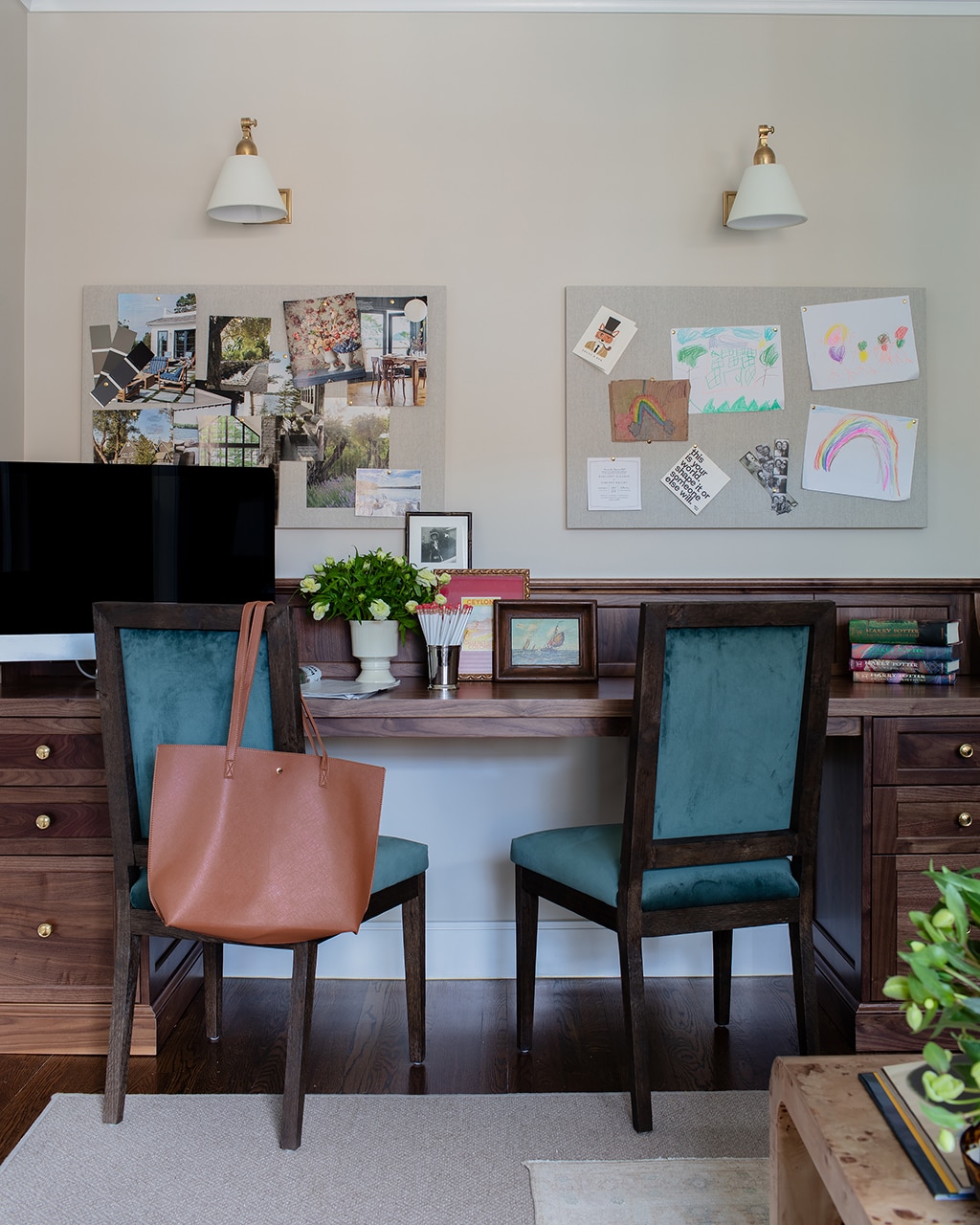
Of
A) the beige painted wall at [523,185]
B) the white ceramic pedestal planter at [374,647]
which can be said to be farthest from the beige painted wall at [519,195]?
the white ceramic pedestal planter at [374,647]

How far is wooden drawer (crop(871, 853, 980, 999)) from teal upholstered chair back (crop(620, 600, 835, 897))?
0.30m

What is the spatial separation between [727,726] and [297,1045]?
96cm

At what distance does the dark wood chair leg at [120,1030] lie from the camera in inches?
74.4

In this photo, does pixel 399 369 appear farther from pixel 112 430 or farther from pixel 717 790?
pixel 717 790

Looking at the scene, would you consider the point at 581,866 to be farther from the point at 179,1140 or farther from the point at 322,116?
the point at 322,116

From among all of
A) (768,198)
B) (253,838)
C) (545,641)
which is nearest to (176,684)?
(253,838)

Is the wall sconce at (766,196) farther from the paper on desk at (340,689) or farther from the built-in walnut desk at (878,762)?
the paper on desk at (340,689)

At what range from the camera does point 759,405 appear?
2.62 meters

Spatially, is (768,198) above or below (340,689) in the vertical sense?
above

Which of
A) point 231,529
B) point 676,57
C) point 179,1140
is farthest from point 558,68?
point 179,1140

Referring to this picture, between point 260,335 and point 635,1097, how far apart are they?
1.97 metres

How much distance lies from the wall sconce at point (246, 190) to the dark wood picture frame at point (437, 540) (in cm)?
82

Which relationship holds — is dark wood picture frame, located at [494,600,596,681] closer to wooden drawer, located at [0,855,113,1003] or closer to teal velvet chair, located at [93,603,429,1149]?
teal velvet chair, located at [93,603,429,1149]

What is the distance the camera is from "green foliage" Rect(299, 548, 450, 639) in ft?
7.79
